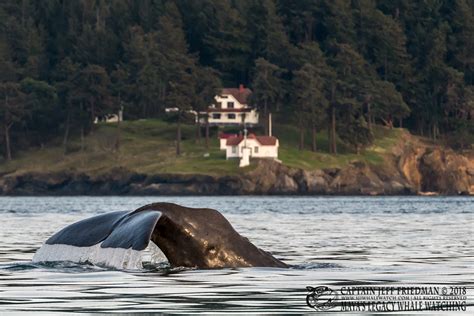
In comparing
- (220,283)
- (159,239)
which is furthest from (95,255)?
(220,283)

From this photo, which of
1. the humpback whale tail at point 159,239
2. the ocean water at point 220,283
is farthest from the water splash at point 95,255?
the ocean water at point 220,283

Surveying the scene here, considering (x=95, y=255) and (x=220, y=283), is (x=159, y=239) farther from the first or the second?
(x=220, y=283)

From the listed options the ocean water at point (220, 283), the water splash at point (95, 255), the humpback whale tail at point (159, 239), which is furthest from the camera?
the water splash at point (95, 255)

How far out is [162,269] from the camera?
97.3ft

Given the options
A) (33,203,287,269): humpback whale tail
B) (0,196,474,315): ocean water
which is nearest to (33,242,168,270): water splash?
(33,203,287,269): humpback whale tail

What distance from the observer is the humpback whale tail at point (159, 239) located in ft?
84.8

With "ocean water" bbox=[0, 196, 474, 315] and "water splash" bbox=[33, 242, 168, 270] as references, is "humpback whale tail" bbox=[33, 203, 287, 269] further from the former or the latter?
"ocean water" bbox=[0, 196, 474, 315]

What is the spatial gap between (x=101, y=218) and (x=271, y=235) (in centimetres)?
3300

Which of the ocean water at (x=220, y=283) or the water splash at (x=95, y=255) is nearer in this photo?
the ocean water at (x=220, y=283)

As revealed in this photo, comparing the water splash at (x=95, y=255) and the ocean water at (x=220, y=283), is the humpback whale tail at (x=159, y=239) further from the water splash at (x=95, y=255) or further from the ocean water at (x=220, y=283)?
the ocean water at (x=220, y=283)

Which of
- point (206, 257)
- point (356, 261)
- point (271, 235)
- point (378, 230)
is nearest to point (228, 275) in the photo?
point (206, 257)

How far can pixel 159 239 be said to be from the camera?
2708 cm

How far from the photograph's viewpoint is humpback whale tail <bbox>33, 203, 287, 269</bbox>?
84.8ft

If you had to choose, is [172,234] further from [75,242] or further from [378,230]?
[378,230]
